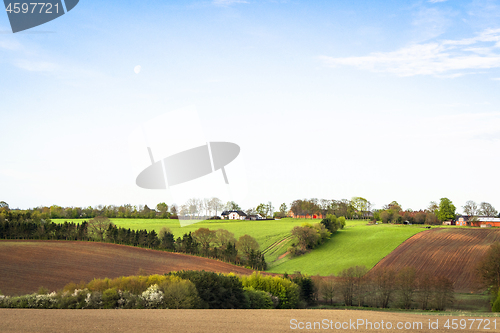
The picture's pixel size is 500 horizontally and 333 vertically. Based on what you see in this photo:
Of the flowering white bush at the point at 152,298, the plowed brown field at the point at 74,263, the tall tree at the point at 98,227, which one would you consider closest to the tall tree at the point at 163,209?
the tall tree at the point at 98,227

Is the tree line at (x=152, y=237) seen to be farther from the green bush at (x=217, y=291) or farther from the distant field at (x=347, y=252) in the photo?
the green bush at (x=217, y=291)

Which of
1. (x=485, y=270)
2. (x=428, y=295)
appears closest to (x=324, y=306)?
(x=428, y=295)

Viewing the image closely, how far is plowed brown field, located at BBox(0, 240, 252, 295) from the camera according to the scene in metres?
38.9

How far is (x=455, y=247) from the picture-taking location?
201ft

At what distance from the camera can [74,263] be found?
1868 inches

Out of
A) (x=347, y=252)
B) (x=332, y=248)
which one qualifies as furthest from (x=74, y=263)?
(x=332, y=248)

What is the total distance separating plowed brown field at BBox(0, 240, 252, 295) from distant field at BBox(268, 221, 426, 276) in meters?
9.00

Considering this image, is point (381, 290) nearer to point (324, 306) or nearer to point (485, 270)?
point (324, 306)

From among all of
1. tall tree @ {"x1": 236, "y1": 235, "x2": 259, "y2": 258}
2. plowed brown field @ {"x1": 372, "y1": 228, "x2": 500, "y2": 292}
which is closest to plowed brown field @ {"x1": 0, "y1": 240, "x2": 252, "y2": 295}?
tall tree @ {"x1": 236, "y1": 235, "x2": 259, "y2": 258}

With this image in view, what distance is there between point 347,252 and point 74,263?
4258 cm

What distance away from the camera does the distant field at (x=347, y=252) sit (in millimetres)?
57969

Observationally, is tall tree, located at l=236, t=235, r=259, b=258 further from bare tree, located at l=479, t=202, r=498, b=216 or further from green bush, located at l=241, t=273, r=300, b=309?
bare tree, located at l=479, t=202, r=498, b=216

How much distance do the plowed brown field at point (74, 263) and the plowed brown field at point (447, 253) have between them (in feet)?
79.9

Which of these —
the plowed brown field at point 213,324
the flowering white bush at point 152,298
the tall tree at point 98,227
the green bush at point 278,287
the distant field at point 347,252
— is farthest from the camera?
the tall tree at point 98,227
